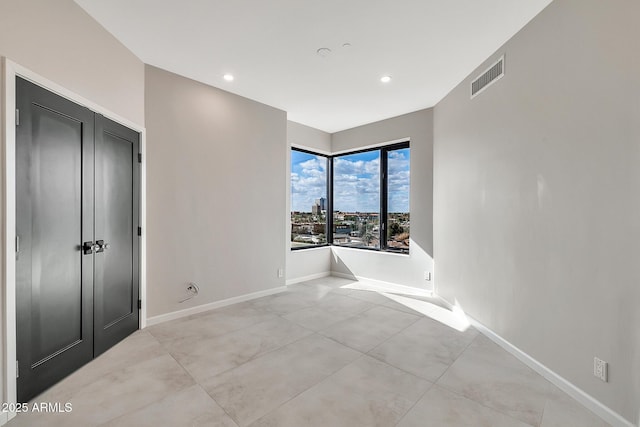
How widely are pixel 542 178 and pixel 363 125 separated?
11.7ft

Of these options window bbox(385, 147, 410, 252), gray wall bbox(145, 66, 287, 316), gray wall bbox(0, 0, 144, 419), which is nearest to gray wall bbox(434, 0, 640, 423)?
window bbox(385, 147, 410, 252)

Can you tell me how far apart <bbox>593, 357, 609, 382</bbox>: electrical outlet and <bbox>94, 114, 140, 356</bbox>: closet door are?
12.7 ft

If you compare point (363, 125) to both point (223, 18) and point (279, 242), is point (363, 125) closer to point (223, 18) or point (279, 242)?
point (279, 242)

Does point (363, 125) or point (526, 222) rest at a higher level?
point (363, 125)

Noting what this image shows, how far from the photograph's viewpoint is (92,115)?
8.43 ft

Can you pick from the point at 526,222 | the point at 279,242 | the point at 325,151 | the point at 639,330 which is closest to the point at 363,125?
the point at 325,151

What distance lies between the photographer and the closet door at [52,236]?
1.97 meters

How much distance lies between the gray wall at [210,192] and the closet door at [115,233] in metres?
0.22

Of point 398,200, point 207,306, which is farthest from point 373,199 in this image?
point 207,306

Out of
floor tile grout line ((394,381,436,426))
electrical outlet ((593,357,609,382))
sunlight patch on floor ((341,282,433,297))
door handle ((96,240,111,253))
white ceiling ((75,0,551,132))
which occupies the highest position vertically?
white ceiling ((75,0,551,132))

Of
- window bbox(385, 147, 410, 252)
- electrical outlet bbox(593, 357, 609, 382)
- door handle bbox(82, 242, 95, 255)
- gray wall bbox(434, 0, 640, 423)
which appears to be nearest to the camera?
gray wall bbox(434, 0, 640, 423)

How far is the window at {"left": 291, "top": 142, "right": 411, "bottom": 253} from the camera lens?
204 inches

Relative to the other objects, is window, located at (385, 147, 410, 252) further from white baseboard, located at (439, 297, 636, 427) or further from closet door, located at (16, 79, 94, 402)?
closet door, located at (16, 79, 94, 402)

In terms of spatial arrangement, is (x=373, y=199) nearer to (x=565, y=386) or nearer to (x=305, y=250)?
(x=305, y=250)
